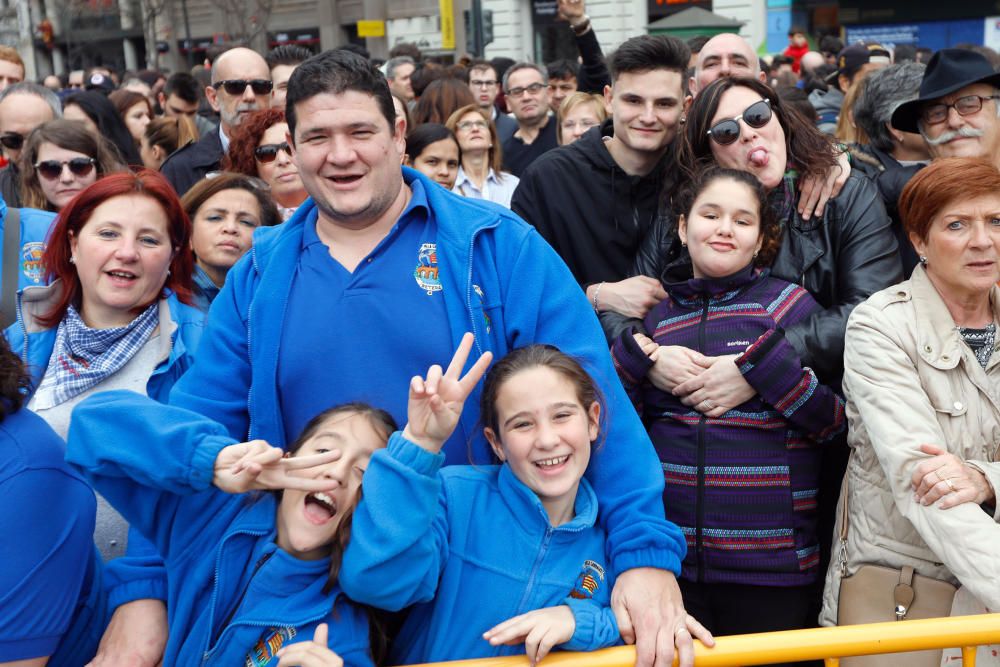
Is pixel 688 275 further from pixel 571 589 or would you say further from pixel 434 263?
pixel 571 589

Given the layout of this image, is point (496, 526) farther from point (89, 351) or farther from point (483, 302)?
point (89, 351)

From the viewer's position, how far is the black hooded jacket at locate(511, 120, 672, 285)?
13.3 feet

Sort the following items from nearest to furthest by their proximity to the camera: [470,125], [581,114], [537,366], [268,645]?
[268,645], [537,366], [470,125], [581,114]

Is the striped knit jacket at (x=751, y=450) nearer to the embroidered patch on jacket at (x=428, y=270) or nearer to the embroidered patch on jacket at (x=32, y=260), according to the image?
the embroidered patch on jacket at (x=428, y=270)

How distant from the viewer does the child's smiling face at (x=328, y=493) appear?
2.42 meters

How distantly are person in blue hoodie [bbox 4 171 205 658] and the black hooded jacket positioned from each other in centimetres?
156

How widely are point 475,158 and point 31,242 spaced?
3.47m

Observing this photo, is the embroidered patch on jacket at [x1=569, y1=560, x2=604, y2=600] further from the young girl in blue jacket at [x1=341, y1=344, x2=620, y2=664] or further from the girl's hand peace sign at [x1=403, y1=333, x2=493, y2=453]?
the girl's hand peace sign at [x1=403, y1=333, x2=493, y2=453]

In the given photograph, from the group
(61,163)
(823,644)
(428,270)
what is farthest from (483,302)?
(61,163)

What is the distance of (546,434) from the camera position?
2539 millimetres

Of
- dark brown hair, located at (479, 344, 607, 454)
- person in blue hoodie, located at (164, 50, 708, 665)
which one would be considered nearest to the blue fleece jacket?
person in blue hoodie, located at (164, 50, 708, 665)

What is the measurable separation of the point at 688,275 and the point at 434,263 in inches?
44.7

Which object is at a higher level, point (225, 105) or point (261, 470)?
point (225, 105)

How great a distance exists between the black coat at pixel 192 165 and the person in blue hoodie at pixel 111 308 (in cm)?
226
